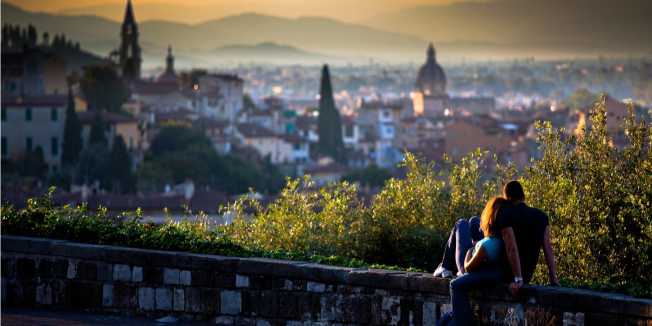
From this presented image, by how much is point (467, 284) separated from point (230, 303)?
154 centimetres

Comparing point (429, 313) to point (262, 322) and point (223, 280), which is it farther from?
point (223, 280)

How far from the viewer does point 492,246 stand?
7426 mm

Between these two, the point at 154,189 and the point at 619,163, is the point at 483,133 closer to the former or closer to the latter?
the point at 154,189

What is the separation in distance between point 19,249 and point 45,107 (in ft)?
252

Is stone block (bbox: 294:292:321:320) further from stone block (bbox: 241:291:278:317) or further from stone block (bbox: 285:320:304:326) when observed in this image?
stone block (bbox: 241:291:278:317)

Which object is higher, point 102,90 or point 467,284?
point 467,284

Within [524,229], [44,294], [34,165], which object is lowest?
[34,165]

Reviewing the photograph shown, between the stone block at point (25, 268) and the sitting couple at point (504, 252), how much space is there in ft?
9.02

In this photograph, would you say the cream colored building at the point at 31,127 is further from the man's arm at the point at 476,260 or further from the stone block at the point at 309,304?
the man's arm at the point at 476,260

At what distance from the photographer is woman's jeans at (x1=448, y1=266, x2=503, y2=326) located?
743cm

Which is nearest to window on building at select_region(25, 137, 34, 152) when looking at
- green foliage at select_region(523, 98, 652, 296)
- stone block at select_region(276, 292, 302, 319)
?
green foliage at select_region(523, 98, 652, 296)

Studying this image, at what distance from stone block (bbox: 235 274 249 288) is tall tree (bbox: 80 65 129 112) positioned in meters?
87.4

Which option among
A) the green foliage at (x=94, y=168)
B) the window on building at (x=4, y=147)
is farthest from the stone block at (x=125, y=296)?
the window on building at (x=4, y=147)

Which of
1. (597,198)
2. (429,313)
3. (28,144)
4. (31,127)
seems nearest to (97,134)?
(28,144)
